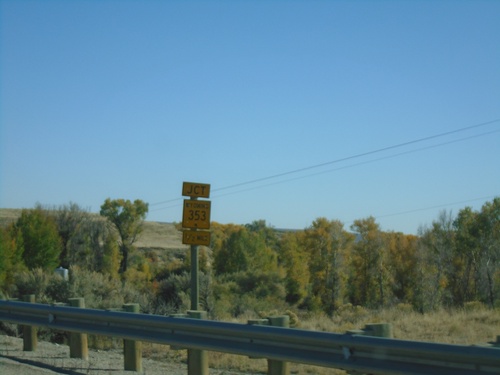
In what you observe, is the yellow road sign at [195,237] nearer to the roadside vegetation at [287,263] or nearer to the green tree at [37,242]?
the roadside vegetation at [287,263]

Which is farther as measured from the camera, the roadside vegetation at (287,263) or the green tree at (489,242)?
the green tree at (489,242)

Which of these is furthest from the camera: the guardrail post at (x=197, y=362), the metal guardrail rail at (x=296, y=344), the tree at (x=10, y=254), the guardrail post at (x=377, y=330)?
the tree at (x=10, y=254)

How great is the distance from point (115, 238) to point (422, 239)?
30.7 meters

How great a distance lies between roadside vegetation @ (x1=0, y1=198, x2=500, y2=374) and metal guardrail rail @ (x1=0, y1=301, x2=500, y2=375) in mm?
10263

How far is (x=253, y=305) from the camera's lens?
29.3m

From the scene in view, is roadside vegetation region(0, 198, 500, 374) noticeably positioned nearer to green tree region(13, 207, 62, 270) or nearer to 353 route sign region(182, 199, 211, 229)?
green tree region(13, 207, 62, 270)

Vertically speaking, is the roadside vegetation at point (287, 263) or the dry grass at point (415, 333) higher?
the roadside vegetation at point (287, 263)

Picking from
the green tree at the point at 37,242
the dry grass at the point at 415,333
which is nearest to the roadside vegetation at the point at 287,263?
the green tree at the point at 37,242

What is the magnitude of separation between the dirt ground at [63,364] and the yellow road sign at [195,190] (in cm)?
448

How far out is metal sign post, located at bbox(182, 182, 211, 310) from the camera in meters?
15.2

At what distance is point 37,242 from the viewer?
49.4 m

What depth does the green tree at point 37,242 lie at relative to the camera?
1901 inches

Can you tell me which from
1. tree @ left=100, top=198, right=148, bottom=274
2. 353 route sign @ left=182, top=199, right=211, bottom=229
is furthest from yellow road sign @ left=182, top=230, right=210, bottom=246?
tree @ left=100, top=198, right=148, bottom=274

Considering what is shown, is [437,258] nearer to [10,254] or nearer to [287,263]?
[287,263]
